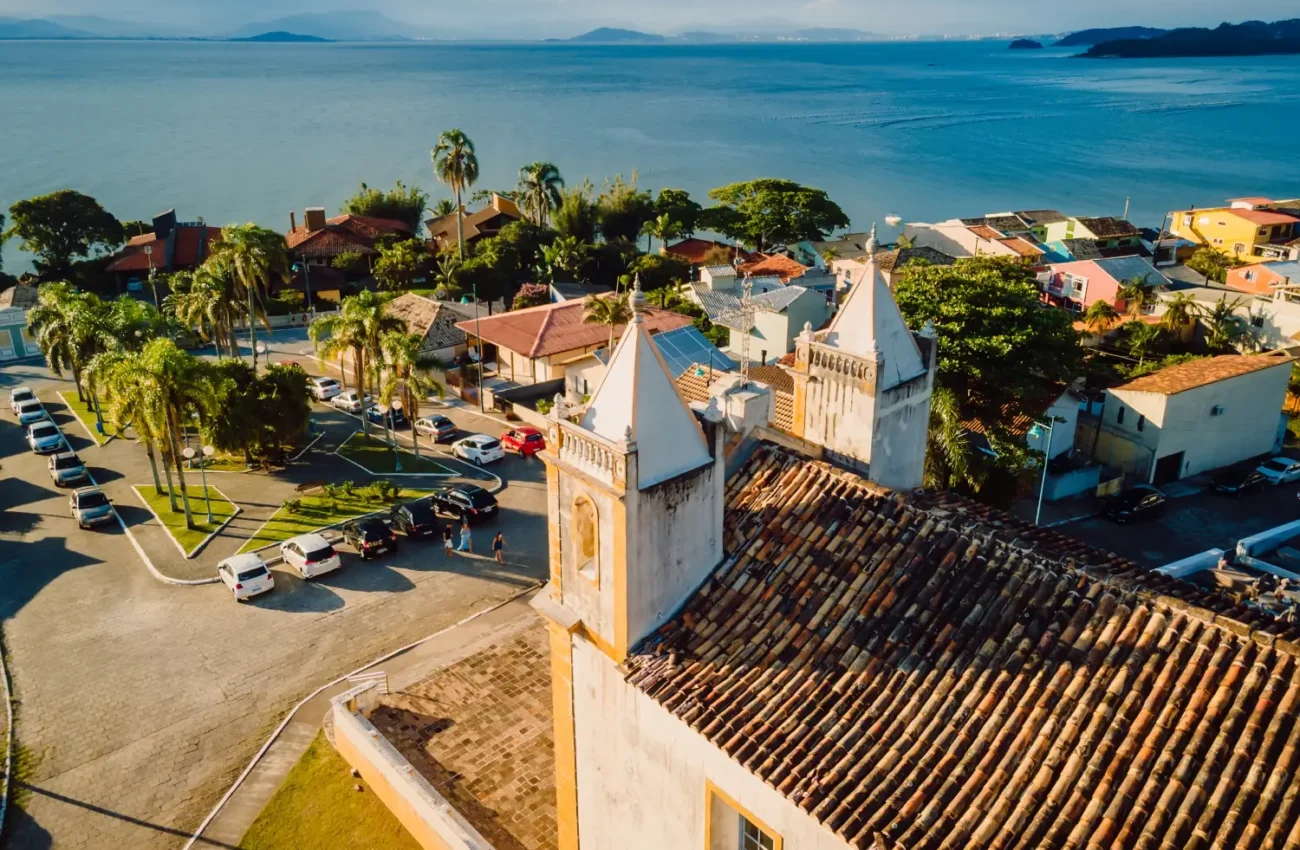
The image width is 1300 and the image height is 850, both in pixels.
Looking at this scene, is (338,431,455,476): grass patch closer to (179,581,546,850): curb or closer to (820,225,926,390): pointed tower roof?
(179,581,546,850): curb

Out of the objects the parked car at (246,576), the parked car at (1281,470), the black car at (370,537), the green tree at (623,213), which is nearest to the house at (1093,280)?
the parked car at (1281,470)

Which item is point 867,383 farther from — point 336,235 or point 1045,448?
point 336,235

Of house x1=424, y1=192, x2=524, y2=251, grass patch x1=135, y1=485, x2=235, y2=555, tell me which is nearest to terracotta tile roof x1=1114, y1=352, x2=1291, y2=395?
grass patch x1=135, y1=485, x2=235, y2=555

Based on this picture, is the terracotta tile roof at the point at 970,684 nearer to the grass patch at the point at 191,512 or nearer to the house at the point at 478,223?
the grass patch at the point at 191,512

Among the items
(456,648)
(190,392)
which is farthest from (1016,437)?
(190,392)

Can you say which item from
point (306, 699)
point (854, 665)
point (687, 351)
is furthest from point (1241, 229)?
point (306, 699)
